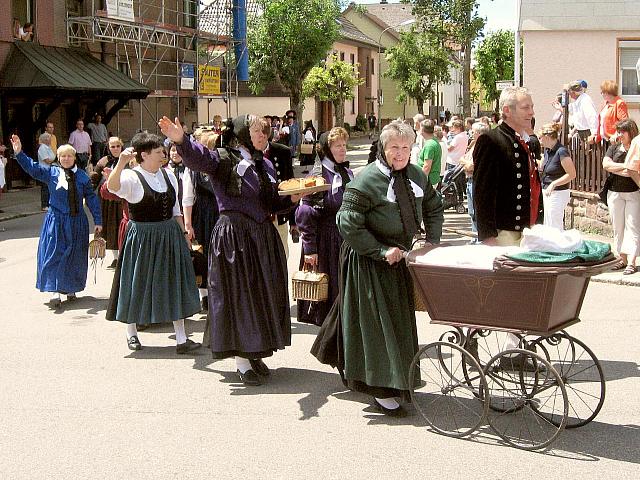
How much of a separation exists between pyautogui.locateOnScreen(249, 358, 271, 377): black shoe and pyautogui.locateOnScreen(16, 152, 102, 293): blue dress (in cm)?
365

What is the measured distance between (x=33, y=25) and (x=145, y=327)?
19941 mm

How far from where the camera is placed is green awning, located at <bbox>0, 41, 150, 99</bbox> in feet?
82.1

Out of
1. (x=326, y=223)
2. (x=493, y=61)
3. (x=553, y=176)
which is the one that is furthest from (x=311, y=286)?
(x=493, y=61)

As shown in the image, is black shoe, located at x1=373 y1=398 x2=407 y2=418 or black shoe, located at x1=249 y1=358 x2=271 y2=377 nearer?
black shoe, located at x1=373 y1=398 x2=407 y2=418

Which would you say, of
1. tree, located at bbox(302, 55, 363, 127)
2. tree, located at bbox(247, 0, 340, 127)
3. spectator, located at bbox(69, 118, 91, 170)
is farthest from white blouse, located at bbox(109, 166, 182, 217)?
tree, located at bbox(302, 55, 363, 127)

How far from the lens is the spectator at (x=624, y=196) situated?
36.7ft

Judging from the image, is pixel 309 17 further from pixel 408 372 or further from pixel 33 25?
pixel 408 372

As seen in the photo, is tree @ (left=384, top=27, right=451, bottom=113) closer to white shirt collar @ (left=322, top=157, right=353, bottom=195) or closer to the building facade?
the building facade

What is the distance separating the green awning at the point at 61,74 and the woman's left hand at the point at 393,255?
Answer: 20.5 meters

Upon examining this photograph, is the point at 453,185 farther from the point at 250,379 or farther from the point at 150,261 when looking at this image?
the point at 250,379

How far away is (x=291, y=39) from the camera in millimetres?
44750

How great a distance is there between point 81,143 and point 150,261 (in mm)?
18508

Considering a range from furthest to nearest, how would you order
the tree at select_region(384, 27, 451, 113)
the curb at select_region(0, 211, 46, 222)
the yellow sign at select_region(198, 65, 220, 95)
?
the tree at select_region(384, 27, 451, 113) < the yellow sign at select_region(198, 65, 220, 95) < the curb at select_region(0, 211, 46, 222)

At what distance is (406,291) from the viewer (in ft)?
20.6
